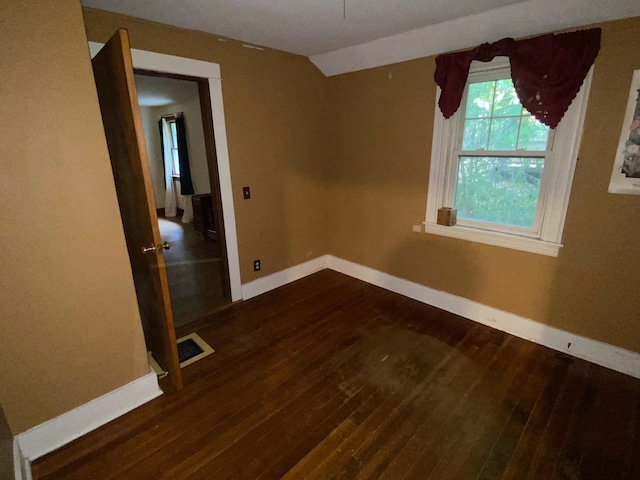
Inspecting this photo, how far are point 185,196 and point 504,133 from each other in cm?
569

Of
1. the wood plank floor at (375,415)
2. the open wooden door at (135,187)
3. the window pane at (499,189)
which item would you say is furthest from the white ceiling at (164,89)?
the wood plank floor at (375,415)

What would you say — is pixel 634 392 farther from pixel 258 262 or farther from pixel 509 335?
pixel 258 262

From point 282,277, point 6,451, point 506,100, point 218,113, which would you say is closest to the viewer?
point 6,451

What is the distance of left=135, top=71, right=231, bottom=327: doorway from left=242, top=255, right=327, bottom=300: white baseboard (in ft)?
0.73

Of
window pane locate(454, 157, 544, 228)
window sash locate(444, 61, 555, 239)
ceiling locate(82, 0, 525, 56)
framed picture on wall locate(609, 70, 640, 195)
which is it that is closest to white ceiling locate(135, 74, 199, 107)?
ceiling locate(82, 0, 525, 56)

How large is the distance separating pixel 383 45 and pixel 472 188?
141 cm

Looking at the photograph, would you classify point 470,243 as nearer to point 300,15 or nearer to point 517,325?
point 517,325

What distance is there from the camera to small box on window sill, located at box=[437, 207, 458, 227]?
104 inches

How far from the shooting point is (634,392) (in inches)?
74.5

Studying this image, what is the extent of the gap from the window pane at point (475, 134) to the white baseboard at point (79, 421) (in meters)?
2.80

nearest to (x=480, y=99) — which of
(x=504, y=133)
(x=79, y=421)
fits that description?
(x=504, y=133)

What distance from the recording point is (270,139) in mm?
3000

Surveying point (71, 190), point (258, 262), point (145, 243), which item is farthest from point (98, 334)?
point (258, 262)

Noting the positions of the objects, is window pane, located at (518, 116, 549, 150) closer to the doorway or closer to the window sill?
the window sill
